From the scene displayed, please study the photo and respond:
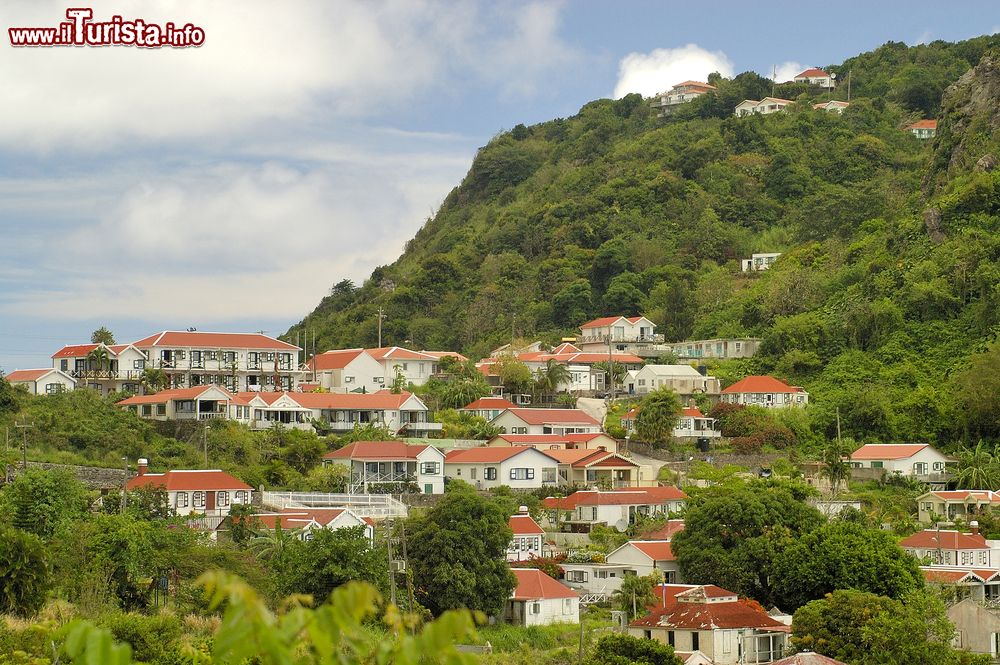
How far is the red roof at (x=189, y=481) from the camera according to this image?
40250 millimetres

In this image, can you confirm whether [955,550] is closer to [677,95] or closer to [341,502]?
[341,502]

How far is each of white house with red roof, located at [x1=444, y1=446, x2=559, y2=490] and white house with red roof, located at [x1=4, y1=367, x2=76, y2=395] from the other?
17028 millimetres

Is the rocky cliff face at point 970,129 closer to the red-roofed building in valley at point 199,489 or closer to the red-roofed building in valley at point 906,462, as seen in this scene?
the red-roofed building in valley at point 906,462

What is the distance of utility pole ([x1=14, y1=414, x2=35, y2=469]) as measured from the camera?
41525 mm

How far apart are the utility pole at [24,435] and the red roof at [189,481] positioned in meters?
3.29

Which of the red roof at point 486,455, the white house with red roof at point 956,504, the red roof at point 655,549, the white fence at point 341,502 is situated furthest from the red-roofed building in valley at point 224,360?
the white house with red roof at point 956,504

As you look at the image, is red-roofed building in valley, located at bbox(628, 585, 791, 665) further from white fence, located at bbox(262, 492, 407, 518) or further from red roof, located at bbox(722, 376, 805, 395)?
red roof, located at bbox(722, 376, 805, 395)

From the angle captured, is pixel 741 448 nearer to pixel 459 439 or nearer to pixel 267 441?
pixel 459 439

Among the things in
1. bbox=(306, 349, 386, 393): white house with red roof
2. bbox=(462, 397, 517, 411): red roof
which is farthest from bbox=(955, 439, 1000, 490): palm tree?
bbox=(306, 349, 386, 393): white house with red roof

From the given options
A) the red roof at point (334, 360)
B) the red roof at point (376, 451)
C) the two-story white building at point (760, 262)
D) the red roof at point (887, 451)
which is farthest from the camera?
the two-story white building at point (760, 262)

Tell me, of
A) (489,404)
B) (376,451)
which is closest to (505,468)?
(376,451)

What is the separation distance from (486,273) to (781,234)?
20.4 meters

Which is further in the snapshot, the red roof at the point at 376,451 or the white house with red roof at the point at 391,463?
the red roof at the point at 376,451

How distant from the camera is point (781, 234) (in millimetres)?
90875
